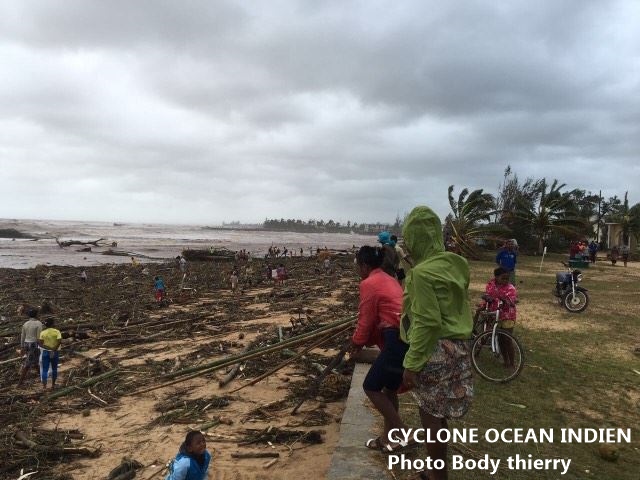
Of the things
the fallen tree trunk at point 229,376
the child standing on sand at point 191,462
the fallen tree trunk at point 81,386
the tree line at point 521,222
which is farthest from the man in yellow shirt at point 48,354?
the tree line at point 521,222

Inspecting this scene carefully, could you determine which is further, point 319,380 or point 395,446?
point 319,380

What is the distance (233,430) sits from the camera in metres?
5.34

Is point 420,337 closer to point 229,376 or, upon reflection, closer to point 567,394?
point 567,394

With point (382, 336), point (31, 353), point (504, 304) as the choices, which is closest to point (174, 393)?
point (31, 353)

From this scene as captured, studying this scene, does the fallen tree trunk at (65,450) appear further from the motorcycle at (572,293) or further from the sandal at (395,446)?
the motorcycle at (572,293)

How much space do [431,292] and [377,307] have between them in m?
1.06

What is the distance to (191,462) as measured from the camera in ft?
11.7

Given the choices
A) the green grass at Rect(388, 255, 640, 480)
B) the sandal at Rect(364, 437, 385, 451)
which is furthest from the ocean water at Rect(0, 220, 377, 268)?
the sandal at Rect(364, 437, 385, 451)

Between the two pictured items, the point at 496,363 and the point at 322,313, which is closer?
the point at 496,363

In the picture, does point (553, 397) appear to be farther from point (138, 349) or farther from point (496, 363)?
point (138, 349)

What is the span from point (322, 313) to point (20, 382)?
7259 mm

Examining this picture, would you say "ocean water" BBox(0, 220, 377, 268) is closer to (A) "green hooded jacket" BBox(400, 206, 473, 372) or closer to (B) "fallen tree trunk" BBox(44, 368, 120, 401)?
(B) "fallen tree trunk" BBox(44, 368, 120, 401)

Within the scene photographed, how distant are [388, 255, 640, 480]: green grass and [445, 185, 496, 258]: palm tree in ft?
59.9

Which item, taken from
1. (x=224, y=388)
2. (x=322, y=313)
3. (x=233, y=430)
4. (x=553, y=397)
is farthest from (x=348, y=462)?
(x=322, y=313)
